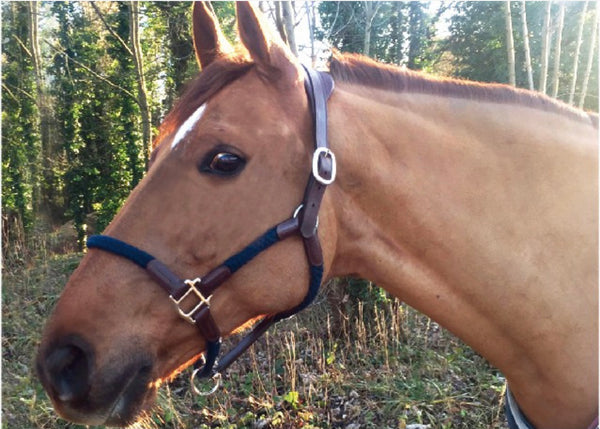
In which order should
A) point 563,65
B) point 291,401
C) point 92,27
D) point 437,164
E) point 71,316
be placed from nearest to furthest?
1. point 71,316
2. point 437,164
3. point 291,401
4. point 92,27
5. point 563,65

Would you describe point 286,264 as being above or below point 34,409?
above

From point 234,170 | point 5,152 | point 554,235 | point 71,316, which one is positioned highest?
point 234,170

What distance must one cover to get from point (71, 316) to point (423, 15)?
18540mm

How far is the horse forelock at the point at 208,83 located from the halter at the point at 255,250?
29cm

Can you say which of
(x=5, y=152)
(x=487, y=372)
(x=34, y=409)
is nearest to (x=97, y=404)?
(x=34, y=409)

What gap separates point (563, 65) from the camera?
15820 mm

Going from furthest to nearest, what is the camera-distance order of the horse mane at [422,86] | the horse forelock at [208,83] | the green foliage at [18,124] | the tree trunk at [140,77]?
the green foliage at [18,124], the tree trunk at [140,77], the horse mane at [422,86], the horse forelock at [208,83]

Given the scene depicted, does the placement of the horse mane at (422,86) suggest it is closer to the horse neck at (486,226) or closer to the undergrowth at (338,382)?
the horse neck at (486,226)

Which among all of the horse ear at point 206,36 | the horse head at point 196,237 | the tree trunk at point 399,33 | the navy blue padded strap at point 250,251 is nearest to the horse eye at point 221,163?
→ the horse head at point 196,237

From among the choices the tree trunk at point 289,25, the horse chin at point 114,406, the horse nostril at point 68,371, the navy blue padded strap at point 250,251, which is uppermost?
the tree trunk at point 289,25

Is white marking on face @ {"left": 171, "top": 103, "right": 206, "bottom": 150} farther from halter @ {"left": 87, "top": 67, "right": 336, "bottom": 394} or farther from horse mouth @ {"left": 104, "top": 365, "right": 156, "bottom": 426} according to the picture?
horse mouth @ {"left": 104, "top": 365, "right": 156, "bottom": 426}

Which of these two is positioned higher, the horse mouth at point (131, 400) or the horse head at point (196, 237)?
the horse head at point (196, 237)

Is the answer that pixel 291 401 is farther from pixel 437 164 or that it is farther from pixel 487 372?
pixel 437 164

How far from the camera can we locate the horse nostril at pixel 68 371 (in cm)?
150
